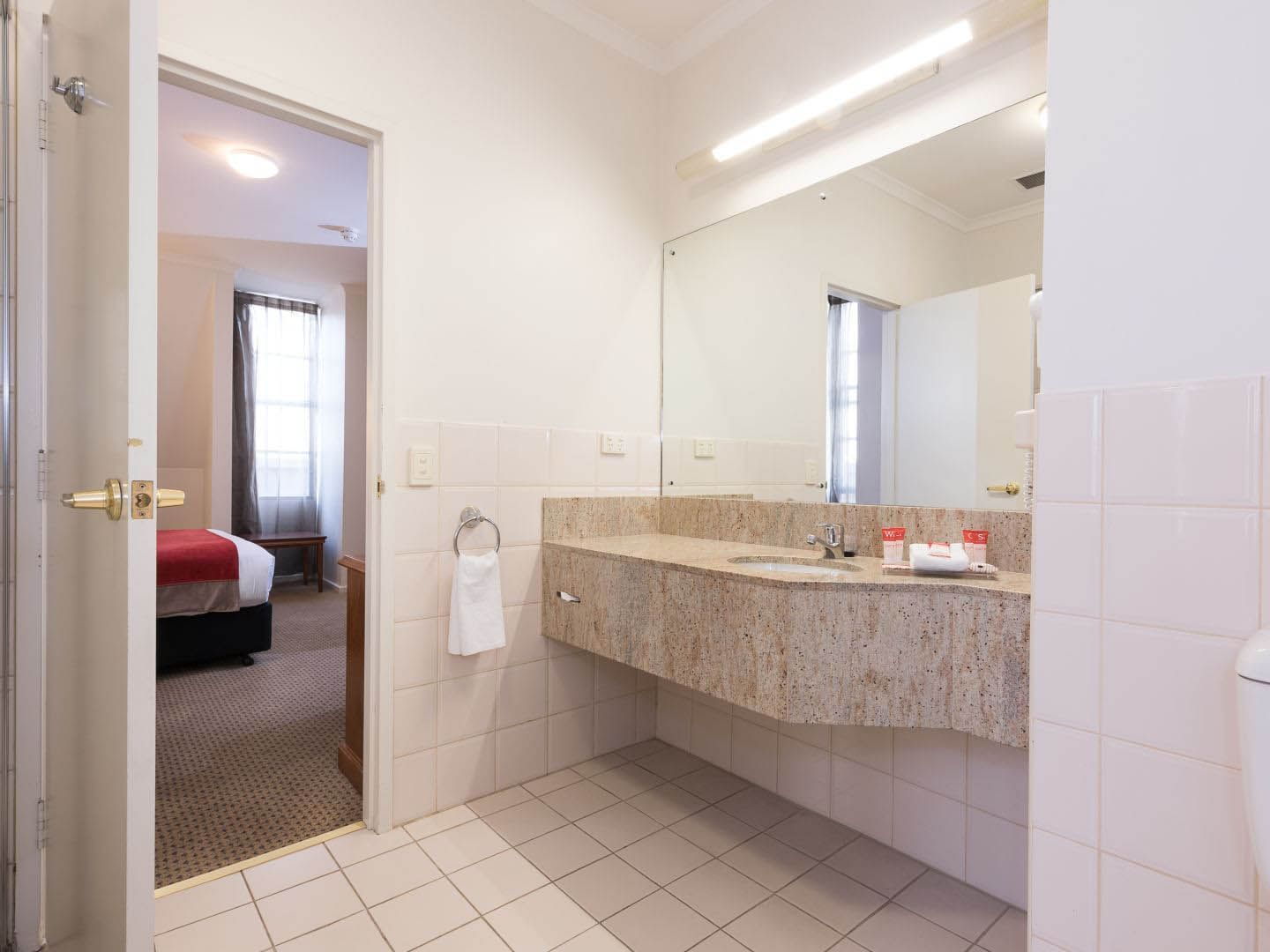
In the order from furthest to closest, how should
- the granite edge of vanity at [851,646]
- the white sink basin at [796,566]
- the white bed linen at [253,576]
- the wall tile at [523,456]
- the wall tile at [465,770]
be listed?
the white bed linen at [253,576] → the wall tile at [523,456] → the wall tile at [465,770] → the white sink basin at [796,566] → the granite edge of vanity at [851,646]

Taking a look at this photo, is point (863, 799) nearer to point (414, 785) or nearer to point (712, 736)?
point (712, 736)

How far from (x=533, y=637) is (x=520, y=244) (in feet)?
4.11

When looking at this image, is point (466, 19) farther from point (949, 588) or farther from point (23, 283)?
point (949, 588)

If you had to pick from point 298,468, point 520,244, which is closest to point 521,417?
point 520,244

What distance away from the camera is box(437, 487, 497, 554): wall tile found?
76.4 inches

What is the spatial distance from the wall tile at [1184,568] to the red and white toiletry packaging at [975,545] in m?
0.59

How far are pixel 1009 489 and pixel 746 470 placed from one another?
829mm

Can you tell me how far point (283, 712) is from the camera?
281 cm

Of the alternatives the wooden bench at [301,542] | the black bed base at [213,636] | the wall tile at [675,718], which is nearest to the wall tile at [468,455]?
the wall tile at [675,718]

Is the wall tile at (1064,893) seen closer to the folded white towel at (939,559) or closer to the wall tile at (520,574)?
the folded white towel at (939,559)

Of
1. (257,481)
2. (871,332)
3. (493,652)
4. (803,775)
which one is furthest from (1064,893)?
(257,481)

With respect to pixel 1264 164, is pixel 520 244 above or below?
above

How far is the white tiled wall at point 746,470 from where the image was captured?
2080 mm

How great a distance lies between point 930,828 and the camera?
5.70 ft
